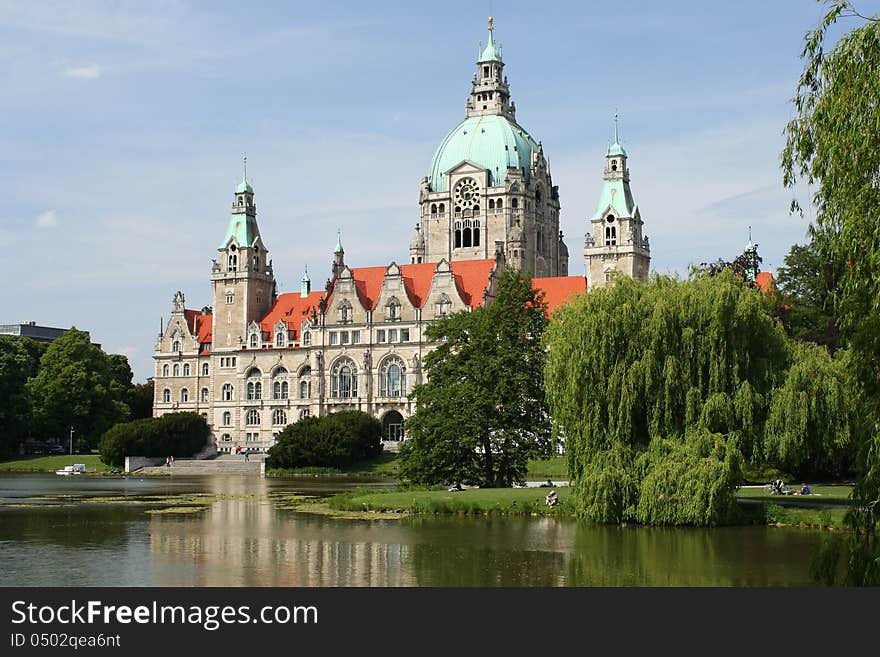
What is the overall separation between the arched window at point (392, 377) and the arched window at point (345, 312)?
5.56 metres

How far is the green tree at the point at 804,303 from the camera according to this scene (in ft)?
219

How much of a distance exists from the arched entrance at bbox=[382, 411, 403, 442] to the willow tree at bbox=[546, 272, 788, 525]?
226 feet

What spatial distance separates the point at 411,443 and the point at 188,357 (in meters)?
73.1

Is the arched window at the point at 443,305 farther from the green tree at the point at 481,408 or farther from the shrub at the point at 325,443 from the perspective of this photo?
the green tree at the point at 481,408

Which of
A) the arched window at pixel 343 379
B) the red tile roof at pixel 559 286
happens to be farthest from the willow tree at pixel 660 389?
the arched window at pixel 343 379

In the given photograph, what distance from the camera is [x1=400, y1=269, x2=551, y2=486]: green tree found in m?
53.9

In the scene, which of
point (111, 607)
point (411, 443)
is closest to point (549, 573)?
point (111, 607)

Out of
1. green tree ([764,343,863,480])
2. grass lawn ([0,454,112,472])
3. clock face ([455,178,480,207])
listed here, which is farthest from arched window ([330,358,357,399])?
green tree ([764,343,863,480])

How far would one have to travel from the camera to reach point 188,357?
125 m

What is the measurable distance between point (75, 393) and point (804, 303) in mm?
61801

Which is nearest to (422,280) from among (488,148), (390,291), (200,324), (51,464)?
(390,291)

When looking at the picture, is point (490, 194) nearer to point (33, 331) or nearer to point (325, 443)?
point (325, 443)

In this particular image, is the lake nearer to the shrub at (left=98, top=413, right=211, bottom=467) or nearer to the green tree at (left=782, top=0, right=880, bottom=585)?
the green tree at (left=782, top=0, right=880, bottom=585)

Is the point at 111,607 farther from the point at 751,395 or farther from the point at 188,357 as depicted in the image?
the point at 188,357
